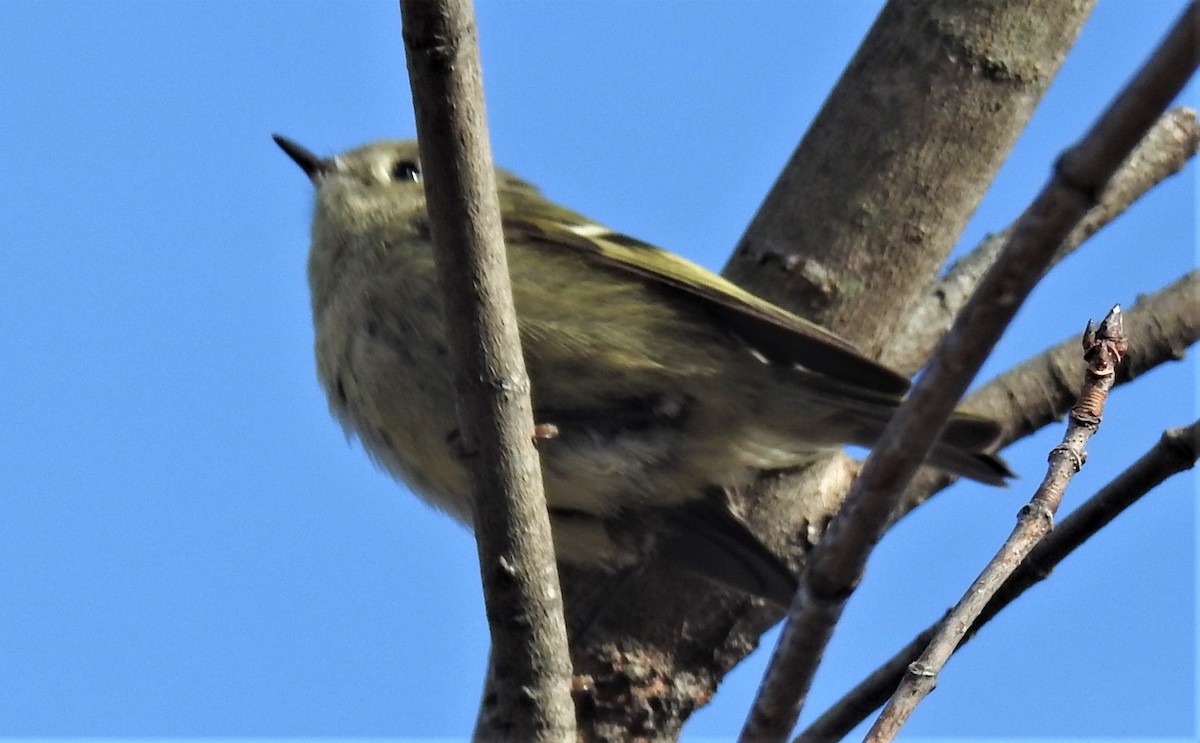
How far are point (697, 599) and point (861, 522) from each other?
1.69 metres

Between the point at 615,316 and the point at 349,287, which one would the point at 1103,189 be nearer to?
the point at 615,316

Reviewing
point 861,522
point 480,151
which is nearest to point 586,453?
point 480,151

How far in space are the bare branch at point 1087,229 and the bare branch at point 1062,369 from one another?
0.26m

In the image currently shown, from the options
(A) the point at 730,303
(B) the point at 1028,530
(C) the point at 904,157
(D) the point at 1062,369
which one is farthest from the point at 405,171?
(B) the point at 1028,530

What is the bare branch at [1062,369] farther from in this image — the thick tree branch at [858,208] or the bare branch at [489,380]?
the bare branch at [489,380]

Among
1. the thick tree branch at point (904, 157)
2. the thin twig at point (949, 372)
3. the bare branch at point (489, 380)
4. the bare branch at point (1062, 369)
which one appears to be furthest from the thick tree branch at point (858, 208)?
the thin twig at point (949, 372)

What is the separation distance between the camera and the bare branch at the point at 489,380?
171 centimetres

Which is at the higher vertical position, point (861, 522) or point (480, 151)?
point (480, 151)

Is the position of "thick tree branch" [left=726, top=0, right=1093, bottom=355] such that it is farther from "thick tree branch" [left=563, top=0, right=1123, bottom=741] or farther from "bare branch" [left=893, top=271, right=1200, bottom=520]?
"bare branch" [left=893, top=271, right=1200, bottom=520]

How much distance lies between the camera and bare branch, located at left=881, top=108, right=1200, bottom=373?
325cm

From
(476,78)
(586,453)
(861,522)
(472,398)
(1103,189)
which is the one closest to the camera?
(1103,189)

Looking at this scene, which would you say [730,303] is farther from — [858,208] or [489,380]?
[489,380]

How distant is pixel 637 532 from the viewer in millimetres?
3127

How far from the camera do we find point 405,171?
138 inches
